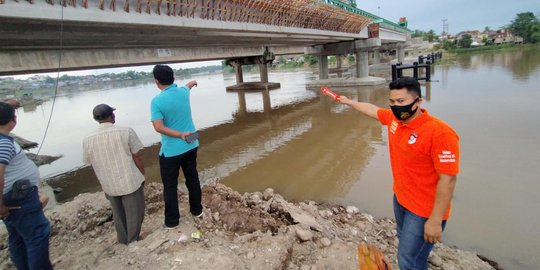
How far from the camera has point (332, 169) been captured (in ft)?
21.0

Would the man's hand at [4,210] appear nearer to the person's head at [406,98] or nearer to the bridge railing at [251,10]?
the person's head at [406,98]

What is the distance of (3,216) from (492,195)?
19.8 feet

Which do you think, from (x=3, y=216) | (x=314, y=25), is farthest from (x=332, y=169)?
(x=314, y=25)

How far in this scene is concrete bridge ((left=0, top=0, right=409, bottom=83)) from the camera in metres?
5.75

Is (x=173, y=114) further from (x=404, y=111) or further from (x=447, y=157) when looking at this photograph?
(x=447, y=157)

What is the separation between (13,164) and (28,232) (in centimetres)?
57

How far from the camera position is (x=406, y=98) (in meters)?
1.93

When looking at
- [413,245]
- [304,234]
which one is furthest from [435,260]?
[304,234]

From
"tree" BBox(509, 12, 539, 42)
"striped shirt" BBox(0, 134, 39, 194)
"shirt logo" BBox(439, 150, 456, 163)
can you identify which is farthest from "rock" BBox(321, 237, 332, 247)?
"tree" BBox(509, 12, 539, 42)

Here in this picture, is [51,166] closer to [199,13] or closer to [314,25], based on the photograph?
[199,13]

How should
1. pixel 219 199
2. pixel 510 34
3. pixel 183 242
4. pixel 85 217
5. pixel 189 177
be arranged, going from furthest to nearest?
pixel 510 34 < pixel 219 199 < pixel 85 217 < pixel 189 177 < pixel 183 242

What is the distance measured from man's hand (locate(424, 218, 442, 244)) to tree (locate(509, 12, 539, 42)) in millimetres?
85068

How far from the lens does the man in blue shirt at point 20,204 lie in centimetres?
215

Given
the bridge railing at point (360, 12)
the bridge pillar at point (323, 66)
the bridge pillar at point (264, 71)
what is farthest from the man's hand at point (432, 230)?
the bridge pillar at point (264, 71)
